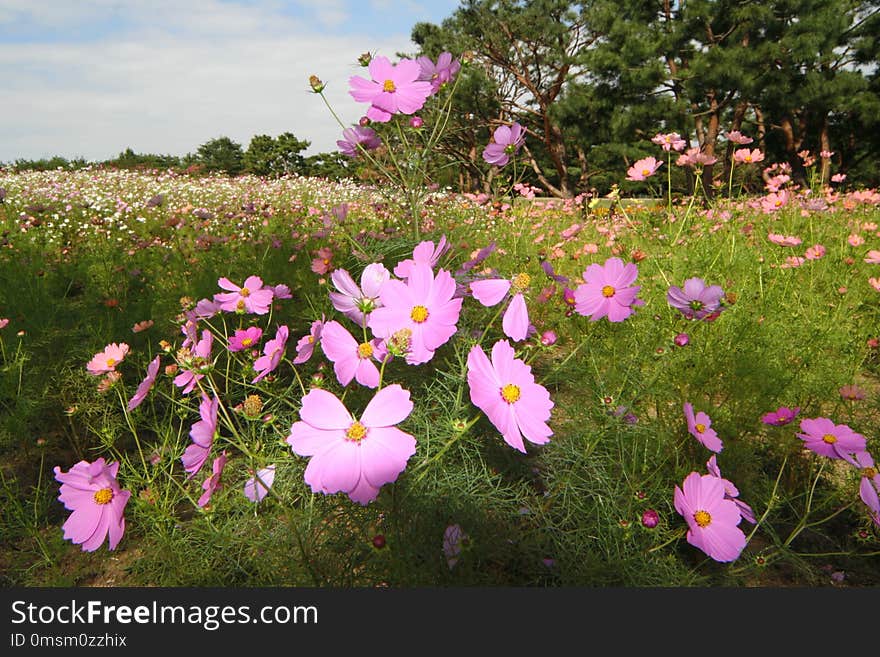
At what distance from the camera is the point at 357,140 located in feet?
4.08

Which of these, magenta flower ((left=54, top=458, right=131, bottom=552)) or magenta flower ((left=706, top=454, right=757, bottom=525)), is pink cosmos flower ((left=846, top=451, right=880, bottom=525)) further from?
magenta flower ((left=54, top=458, right=131, bottom=552))

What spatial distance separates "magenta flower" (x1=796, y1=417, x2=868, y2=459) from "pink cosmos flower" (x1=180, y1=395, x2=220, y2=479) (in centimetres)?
94

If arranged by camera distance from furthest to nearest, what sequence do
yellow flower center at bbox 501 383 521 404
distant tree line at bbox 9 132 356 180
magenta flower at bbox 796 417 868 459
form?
distant tree line at bbox 9 132 356 180
magenta flower at bbox 796 417 868 459
yellow flower center at bbox 501 383 521 404

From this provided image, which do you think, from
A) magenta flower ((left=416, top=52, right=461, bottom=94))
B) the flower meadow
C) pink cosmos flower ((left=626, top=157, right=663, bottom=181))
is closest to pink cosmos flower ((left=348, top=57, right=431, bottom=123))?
the flower meadow

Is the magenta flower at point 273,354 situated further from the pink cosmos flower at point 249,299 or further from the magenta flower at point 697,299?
the magenta flower at point 697,299

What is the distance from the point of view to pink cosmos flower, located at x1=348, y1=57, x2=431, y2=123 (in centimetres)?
96

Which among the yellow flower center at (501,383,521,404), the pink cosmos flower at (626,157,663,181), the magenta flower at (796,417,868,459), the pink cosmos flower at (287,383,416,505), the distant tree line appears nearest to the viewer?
the pink cosmos flower at (287,383,416,505)

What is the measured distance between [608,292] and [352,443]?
57 cm

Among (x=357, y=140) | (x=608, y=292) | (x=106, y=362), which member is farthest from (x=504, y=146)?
(x=106, y=362)

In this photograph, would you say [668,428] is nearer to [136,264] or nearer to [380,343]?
[380,343]

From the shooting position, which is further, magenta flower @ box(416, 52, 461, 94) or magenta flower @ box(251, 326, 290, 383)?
magenta flower @ box(416, 52, 461, 94)

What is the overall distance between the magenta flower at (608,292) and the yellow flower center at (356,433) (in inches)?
20.2

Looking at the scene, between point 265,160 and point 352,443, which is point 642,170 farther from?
point 265,160

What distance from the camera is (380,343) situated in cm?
66
